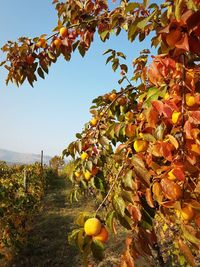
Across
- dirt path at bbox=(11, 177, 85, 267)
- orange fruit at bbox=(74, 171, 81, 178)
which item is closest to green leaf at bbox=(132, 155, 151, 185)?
orange fruit at bbox=(74, 171, 81, 178)

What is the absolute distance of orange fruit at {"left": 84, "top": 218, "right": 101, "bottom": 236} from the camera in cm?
112

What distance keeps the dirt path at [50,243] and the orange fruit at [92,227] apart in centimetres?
557

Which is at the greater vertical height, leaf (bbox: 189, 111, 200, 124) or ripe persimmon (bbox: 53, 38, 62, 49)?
ripe persimmon (bbox: 53, 38, 62, 49)

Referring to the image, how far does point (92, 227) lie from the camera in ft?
3.67

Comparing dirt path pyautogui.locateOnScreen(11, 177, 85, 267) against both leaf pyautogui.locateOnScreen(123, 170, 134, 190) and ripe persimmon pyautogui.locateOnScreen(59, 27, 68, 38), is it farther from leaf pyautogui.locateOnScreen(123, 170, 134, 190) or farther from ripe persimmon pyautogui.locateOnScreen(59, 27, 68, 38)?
leaf pyautogui.locateOnScreen(123, 170, 134, 190)

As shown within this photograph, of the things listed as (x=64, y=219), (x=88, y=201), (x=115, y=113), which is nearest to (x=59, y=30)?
(x=115, y=113)

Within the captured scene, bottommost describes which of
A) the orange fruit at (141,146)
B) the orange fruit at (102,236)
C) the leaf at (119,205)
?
the orange fruit at (102,236)

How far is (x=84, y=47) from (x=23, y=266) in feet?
16.3

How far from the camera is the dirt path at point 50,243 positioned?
21.1 ft

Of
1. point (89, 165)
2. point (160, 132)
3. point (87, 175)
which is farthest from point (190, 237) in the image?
point (87, 175)

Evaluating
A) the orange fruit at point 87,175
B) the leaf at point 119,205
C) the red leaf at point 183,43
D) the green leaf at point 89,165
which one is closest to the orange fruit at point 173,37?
the red leaf at point 183,43

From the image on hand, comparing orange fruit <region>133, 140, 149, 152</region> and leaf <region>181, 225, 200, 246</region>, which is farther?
orange fruit <region>133, 140, 149, 152</region>

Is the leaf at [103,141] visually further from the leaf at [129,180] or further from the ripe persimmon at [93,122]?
→ the leaf at [129,180]

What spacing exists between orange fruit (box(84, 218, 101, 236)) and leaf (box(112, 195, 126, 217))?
0.34 feet
